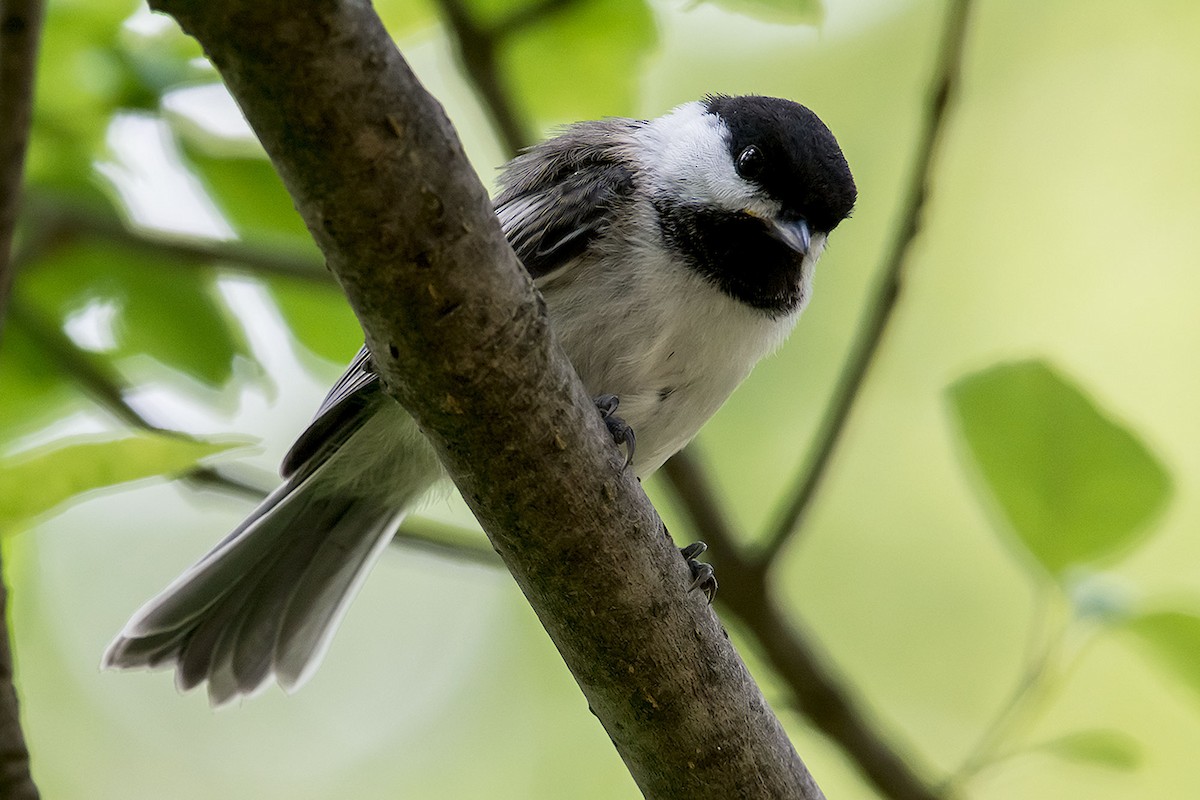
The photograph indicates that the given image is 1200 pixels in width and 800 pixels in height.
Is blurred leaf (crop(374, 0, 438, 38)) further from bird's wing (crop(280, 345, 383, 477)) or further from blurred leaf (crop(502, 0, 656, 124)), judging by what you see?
bird's wing (crop(280, 345, 383, 477))

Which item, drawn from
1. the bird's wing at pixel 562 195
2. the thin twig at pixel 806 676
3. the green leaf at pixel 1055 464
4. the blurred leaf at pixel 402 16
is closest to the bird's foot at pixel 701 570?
the thin twig at pixel 806 676

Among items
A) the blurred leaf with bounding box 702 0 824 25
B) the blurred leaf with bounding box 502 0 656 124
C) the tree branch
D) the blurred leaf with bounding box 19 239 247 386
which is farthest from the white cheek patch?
the tree branch

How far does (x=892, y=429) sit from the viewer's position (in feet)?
15.6

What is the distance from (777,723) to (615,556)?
454 millimetres

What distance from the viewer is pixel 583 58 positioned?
7.73ft

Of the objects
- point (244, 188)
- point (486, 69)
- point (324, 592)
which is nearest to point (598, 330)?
point (486, 69)

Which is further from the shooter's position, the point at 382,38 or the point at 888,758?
the point at 888,758

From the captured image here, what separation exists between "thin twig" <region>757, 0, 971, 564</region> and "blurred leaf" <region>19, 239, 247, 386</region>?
3.65ft

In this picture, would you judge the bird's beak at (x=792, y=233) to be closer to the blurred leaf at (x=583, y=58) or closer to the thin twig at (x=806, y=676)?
the blurred leaf at (x=583, y=58)

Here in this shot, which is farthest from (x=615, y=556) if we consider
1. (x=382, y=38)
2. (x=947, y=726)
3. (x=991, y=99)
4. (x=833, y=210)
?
(x=991, y=99)

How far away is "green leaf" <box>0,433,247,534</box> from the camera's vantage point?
4.97ft

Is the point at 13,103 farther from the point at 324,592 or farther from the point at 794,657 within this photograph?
the point at 794,657

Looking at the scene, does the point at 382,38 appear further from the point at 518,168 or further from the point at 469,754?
the point at 469,754

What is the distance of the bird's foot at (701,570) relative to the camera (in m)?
1.99
